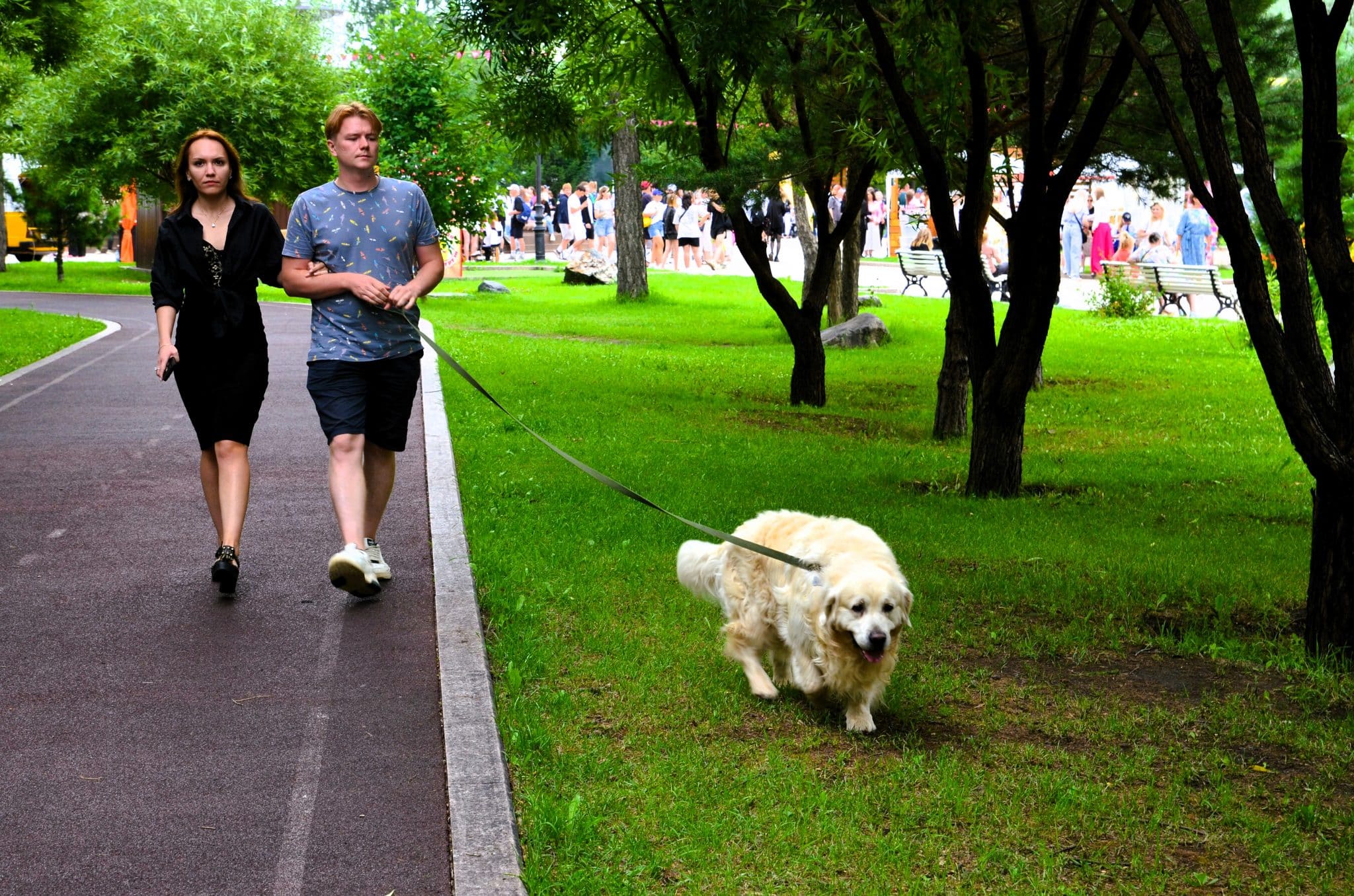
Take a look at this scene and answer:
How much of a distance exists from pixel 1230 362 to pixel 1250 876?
16.4 metres

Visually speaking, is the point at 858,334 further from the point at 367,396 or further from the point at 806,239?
the point at 367,396

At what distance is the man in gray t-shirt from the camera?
634 cm

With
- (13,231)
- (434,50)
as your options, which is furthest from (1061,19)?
(13,231)

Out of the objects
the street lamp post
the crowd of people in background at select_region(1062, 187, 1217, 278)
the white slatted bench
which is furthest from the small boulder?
the street lamp post

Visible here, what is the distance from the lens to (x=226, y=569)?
6.66 meters

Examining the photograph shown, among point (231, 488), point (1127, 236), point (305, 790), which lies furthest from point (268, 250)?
point (1127, 236)

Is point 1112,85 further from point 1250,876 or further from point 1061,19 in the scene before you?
point 1250,876

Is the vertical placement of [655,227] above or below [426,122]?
below

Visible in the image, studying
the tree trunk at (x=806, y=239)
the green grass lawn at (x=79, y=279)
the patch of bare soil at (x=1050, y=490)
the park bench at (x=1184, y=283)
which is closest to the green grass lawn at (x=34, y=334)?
the green grass lawn at (x=79, y=279)

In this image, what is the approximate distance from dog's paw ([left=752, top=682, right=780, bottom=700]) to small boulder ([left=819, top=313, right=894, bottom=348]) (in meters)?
15.6

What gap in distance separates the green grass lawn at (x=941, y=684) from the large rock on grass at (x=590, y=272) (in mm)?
22330

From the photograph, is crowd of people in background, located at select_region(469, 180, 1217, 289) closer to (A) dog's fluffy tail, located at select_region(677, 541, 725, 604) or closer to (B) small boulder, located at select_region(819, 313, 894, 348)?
(B) small boulder, located at select_region(819, 313, 894, 348)

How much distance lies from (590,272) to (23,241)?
75.2 feet

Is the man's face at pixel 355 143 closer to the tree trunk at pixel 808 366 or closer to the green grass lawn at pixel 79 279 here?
the tree trunk at pixel 808 366
